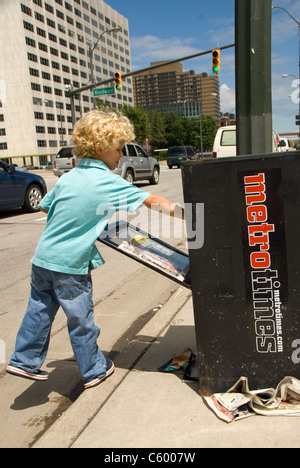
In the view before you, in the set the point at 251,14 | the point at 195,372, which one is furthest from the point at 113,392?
the point at 251,14

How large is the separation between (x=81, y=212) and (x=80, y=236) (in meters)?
0.14

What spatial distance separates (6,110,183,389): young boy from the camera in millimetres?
2336

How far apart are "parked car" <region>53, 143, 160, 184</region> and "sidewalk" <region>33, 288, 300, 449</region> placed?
1320 centimetres

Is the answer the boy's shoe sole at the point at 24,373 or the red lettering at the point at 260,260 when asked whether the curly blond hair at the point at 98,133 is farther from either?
the boy's shoe sole at the point at 24,373

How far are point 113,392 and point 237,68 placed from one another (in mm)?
2530

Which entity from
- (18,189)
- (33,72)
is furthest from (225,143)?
(33,72)

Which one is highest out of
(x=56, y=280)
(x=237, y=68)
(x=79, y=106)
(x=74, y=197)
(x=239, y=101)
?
(x=79, y=106)

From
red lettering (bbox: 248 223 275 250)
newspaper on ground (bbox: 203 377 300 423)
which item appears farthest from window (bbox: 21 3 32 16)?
newspaper on ground (bbox: 203 377 300 423)

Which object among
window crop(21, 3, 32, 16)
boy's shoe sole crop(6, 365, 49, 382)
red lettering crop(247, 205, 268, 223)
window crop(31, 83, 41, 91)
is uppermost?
window crop(21, 3, 32, 16)

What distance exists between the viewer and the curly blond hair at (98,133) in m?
2.40

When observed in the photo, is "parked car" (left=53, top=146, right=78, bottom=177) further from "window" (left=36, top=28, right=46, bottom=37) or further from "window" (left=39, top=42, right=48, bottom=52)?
"window" (left=36, top=28, right=46, bottom=37)

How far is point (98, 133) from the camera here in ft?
7.84

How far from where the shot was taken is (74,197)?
2.34 m

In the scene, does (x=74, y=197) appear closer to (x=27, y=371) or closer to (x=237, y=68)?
(x=27, y=371)
